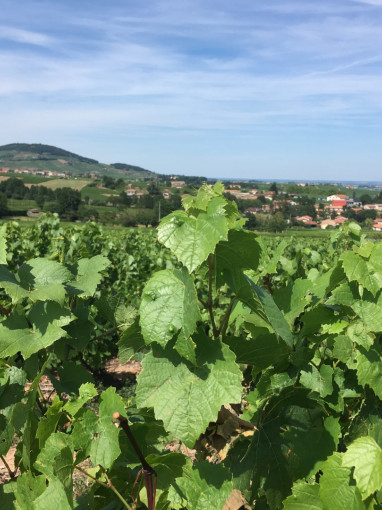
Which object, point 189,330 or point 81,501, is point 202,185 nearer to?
point 189,330

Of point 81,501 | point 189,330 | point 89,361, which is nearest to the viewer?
point 189,330

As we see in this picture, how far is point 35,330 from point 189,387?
0.54 metres

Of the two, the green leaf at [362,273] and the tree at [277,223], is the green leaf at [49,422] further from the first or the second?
the tree at [277,223]

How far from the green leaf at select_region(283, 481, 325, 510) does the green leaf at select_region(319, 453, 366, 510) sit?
55 millimetres

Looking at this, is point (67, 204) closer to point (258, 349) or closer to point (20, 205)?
point (20, 205)

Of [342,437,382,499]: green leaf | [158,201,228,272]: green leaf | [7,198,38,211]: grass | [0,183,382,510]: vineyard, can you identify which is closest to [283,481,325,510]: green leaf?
[0,183,382,510]: vineyard

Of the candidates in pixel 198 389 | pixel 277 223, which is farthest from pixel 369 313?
pixel 277 223

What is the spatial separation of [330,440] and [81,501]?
0.83 meters

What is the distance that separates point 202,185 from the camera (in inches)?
46.1

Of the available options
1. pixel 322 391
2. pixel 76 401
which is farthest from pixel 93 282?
pixel 322 391

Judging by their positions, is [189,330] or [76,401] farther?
[76,401]

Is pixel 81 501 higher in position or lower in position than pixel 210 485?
lower

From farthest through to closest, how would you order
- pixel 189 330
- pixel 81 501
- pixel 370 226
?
pixel 370 226, pixel 81 501, pixel 189 330

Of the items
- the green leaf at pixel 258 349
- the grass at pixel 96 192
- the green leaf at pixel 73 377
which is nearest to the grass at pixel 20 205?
the grass at pixel 96 192
